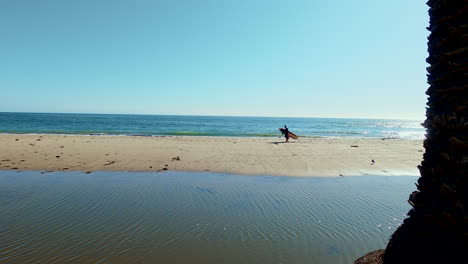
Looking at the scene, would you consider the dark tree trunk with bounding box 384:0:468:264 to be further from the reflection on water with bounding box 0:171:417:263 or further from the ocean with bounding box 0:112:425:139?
the ocean with bounding box 0:112:425:139

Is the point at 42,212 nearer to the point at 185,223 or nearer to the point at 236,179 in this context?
the point at 185,223

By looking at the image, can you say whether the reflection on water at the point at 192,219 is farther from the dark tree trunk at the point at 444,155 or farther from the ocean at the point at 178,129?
the ocean at the point at 178,129

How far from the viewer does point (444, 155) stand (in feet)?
10.6

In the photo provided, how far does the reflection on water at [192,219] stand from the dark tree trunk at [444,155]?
1519mm

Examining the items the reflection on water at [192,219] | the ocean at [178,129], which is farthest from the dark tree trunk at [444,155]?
the ocean at [178,129]

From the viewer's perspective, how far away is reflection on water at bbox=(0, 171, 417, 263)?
4625 millimetres

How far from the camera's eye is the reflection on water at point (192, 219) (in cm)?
462

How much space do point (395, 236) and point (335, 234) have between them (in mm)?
1731

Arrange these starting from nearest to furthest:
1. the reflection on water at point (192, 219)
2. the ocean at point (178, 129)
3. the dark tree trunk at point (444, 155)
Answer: the dark tree trunk at point (444, 155) < the reflection on water at point (192, 219) < the ocean at point (178, 129)

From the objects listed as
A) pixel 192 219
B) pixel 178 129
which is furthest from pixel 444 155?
pixel 178 129

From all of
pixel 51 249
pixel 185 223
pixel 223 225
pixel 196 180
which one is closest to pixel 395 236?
pixel 223 225

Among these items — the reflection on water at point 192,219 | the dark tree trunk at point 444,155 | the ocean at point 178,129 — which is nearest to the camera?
the dark tree trunk at point 444,155

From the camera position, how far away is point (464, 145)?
3.04 metres

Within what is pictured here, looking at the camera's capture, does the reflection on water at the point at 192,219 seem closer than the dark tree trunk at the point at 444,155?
No
